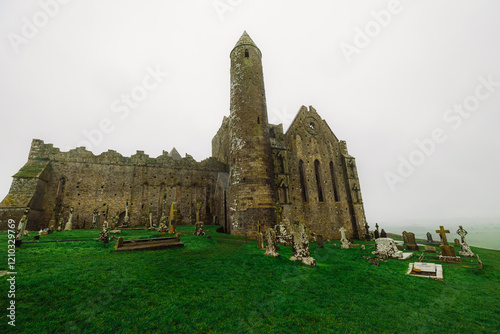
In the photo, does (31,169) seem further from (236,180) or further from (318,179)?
(318,179)

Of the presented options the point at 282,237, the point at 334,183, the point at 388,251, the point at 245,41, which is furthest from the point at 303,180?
the point at 245,41

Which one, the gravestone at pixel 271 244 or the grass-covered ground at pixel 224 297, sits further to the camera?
the gravestone at pixel 271 244

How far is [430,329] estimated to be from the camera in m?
4.23

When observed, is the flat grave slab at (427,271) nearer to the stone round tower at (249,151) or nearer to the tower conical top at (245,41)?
the stone round tower at (249,151)

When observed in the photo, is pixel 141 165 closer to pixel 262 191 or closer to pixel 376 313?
pixel 262 191

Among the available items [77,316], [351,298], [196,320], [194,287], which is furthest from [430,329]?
[77,316]

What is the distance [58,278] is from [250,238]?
1002 cm

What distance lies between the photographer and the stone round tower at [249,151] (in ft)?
46.7

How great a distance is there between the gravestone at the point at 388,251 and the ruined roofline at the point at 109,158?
58.2 feet

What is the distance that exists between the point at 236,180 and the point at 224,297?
10.6 m

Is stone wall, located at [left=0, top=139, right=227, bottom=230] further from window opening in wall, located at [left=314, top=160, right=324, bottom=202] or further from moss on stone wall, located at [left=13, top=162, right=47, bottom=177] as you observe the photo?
window opening in wall, located at [left=314, top=160, right=324, bottom=202]

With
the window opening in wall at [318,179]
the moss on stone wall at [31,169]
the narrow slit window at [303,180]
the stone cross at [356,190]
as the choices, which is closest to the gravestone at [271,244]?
the narrow slit window at [303,180]

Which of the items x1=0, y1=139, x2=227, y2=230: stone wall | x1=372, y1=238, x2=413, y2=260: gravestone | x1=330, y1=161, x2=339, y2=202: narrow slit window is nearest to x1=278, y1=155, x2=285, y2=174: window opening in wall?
x1=330, y1=161, x2=339, y2=202: narrow slit window

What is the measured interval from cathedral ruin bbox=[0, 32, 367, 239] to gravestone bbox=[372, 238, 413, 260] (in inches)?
250
